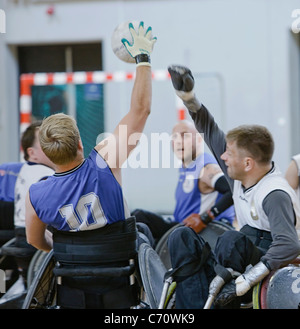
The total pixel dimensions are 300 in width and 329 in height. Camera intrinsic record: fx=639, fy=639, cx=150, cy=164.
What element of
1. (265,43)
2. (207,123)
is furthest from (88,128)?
(207,123)

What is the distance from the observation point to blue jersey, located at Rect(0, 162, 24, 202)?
11.4ft

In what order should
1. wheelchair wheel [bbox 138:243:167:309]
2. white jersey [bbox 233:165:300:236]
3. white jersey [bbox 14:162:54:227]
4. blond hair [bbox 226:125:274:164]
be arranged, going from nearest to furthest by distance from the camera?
wheelchair wheel [bbox 138:243:167:309]
white jersey [bbox 233:165:300:236]
blond hair [bbox 226:125:274:164]
white jersey [bbox 14:162:54:227]

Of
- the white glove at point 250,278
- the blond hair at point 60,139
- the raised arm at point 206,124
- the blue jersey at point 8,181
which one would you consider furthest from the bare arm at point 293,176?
the blue jersey at point 8,181

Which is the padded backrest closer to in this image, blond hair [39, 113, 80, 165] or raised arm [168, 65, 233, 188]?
blond hair [39, 113, 80, 165]

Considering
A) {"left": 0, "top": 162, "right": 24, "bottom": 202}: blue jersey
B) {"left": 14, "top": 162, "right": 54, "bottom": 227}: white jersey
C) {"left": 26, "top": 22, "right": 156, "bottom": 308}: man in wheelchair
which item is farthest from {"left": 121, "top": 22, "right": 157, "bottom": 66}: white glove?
{"left": 0, "top": 162, "right": 24, "bottom": 202}: blue jersey

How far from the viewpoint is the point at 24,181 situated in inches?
128

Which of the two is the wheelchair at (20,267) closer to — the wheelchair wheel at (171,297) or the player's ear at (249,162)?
the wheelchair wheel at (171,297)

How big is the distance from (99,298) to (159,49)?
2.62 metres

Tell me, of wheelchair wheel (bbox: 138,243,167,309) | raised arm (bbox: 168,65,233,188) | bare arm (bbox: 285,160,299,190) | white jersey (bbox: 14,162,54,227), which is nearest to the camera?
wheelchair wheel (bbox: 138,243,167,309)

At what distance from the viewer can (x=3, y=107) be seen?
480 cm

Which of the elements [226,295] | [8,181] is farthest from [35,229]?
[8,181]

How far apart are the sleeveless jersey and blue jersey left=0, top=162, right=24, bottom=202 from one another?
904 mm

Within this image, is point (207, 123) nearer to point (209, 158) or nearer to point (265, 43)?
point (209, 158)

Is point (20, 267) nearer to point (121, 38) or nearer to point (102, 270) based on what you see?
point (102, 270)
